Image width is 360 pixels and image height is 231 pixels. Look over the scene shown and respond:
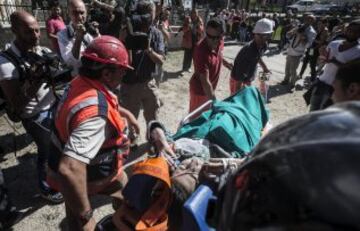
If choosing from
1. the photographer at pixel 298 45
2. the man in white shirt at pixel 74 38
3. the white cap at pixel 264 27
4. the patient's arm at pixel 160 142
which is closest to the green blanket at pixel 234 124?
the patient's arm at pixel 160 142

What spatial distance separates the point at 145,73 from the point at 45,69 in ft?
4.95

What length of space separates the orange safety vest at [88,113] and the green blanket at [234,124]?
65cm

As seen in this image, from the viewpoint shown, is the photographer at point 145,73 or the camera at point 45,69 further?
the photographer at point 145,73

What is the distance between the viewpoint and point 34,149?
4.74 metres

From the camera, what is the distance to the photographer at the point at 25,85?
302 cm

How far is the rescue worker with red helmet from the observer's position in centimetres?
192

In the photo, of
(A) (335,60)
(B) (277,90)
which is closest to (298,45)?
(B) (277,90)

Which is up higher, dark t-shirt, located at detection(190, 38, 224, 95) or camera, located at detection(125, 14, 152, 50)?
camera, located at detection(125, 14, 152, 50)

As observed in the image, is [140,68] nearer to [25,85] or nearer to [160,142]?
[25,85]

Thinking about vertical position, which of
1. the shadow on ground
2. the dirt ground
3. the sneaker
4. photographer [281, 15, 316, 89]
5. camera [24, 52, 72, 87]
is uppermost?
camera [24, 52, 72, 87]

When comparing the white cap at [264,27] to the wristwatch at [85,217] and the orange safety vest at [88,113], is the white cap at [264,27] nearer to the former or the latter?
the orange safety vest at [88,113]

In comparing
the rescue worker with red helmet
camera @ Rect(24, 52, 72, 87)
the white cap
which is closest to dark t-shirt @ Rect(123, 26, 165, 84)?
camera @ Rect(24, 52, 72, 87)

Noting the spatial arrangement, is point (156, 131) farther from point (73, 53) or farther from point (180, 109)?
point (180, 109)

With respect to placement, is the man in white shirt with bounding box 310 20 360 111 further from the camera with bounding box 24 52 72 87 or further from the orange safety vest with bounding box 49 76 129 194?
the camera with bounding box 24 52 72 87
